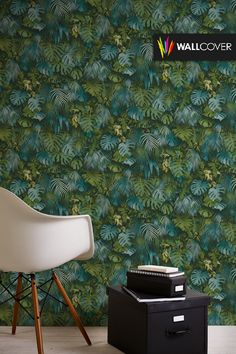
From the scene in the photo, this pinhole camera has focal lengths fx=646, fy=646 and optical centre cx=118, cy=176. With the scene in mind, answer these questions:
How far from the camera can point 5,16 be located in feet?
12.3

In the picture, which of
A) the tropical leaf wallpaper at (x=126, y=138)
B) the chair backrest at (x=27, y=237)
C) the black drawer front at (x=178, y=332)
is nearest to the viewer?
the chair backrest at (x=27, y=237)

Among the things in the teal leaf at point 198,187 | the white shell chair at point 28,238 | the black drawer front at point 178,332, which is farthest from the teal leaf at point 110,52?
the black drawer front at point 178,332

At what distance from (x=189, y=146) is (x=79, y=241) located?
967 millimetres

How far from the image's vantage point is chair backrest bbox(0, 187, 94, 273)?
2.99 metres

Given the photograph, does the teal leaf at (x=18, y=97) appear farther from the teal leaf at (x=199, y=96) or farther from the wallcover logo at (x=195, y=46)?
the teal leaf at (x=199, y=96)

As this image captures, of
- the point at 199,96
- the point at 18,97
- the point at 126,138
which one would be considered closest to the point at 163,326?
the point at 126,138

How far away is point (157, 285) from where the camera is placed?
3186mm

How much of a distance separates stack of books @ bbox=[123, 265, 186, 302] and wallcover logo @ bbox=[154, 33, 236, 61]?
129 centimetres

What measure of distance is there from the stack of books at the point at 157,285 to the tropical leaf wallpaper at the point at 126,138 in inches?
20.2

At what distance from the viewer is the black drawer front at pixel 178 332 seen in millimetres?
3088

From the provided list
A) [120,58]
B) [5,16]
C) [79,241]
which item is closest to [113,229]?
[79,241]

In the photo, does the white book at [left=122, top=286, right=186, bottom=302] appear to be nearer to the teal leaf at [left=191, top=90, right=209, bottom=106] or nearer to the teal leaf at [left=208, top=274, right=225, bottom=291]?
the teal leaf at [left=208, top=274, right=225, bottom=291]

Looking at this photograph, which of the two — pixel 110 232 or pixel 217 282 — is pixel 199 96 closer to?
pixel 110 232

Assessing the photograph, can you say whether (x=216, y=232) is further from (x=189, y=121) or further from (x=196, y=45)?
(x=196, y=45)
